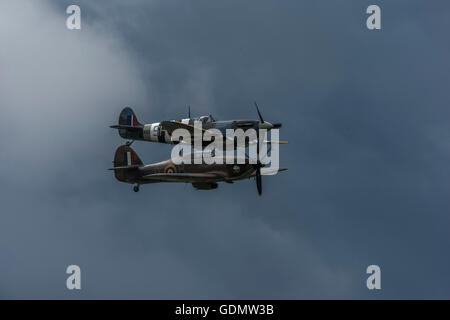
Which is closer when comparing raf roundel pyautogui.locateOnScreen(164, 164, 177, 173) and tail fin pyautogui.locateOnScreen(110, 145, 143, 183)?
raf roundel pyautogui.locateOnScreen(164, 164, 177, 173)

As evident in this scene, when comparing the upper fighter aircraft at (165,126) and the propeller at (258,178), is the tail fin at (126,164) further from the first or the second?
the propeller at (258,178)

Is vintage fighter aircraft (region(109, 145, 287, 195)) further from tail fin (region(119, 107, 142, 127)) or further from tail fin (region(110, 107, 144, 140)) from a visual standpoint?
tail fin (region(119, 107, 142, 127))

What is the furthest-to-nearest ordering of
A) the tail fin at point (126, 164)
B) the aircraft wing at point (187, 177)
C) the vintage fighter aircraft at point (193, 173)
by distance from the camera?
the tail fin at point (126, 164), the vintage fighter aircraft at point (193, 173), the aircraft wing at point (187, 177)

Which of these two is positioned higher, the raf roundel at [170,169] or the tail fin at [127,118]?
the tail fin at [127,118]

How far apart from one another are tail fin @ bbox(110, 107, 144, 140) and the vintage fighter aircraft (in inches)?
176

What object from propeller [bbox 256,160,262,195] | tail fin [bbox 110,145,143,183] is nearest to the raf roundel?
tail fin [bbox 110,145,143,183]

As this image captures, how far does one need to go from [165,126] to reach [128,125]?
28.8 feet

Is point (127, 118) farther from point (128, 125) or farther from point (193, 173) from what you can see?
point (193, 173)

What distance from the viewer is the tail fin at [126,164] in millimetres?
57500

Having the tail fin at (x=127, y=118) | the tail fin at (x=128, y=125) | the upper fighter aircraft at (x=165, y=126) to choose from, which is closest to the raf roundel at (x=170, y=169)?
the upper fighter aircraft at (x=165, y=126)

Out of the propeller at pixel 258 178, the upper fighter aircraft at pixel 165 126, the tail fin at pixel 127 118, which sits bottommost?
the propeller at pixel 258 178

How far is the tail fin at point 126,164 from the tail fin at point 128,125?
3.12 meters

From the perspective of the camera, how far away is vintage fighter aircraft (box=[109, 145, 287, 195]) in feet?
172
